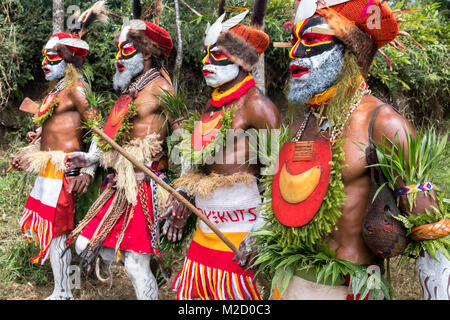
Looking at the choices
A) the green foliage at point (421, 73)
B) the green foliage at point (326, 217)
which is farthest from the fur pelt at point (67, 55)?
the green foliage at point (421, 73)

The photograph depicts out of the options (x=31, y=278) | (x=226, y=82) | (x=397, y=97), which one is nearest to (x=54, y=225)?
(x=31, y=278)

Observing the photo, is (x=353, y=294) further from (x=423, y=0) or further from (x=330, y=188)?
(x=423, y=0)

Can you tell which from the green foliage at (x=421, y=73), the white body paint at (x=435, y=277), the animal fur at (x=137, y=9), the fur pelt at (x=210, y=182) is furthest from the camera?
the green foliage at (x=421, y=73)

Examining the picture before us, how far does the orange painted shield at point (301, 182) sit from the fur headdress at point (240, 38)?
0.90 metres

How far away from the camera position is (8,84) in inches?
227

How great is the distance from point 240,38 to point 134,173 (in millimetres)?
1201

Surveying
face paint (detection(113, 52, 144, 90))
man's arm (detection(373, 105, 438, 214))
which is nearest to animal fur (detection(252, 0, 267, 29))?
face paint (detection(113, 52, 144, 90))

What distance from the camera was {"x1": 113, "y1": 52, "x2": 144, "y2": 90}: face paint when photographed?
3213 mm

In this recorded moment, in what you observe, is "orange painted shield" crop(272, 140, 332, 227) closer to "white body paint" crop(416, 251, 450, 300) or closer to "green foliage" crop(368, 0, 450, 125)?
"white body paint" crop(416, 251, 450, 300)

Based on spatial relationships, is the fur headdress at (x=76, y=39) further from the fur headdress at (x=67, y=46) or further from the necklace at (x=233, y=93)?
the necklace at (x=233, y=93)

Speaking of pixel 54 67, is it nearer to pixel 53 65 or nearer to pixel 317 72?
pixel 53 65

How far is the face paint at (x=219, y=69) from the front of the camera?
8.67 ft

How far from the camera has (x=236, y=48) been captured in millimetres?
2652

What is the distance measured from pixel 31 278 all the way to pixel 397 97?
530 cm
